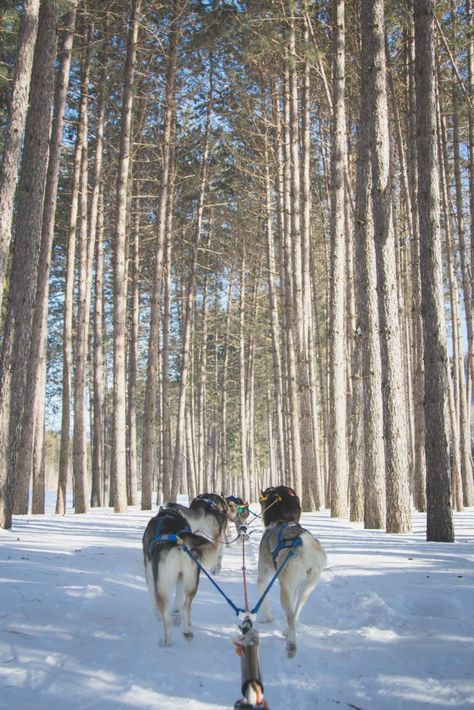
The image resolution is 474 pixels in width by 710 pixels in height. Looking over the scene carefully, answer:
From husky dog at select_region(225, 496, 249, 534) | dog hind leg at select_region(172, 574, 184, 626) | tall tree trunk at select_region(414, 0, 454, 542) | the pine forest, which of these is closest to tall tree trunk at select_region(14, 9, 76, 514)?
the pine forest

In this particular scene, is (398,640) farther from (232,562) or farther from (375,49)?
(375,49)

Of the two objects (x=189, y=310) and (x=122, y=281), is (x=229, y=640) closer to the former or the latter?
(x=122, y=281)

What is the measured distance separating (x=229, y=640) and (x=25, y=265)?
7138 millimetres

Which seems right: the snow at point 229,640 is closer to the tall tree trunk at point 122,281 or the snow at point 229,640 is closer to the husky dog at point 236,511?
the husky dog at point 236,511

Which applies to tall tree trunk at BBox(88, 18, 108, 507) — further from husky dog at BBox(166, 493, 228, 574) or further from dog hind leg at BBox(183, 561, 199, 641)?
dog hind leg at BBox(183, 561, 199, 641)

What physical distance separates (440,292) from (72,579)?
6452 millimetres

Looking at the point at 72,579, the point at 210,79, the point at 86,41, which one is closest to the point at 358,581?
the point at 72,579

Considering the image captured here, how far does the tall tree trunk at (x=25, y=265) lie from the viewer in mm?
8867

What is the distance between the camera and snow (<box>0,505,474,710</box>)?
3.28 m

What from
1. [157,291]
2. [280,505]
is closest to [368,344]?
[280,505]

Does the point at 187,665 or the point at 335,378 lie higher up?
the point at 335,378

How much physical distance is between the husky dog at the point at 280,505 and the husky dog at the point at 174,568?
237 cm

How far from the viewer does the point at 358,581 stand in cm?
563

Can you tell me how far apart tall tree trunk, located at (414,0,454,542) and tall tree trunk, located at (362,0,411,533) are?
0.67 metres
